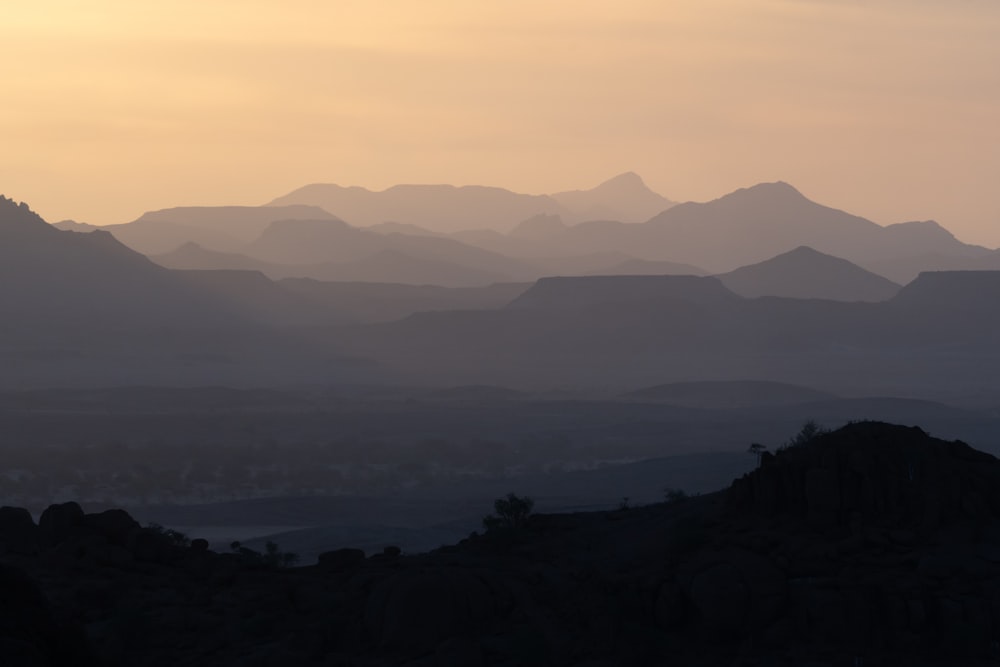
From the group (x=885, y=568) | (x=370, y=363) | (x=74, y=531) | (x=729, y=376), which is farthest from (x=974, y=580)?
(x=370, y=363)

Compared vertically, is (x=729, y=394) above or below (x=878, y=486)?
above

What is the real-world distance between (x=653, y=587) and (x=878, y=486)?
5.07m

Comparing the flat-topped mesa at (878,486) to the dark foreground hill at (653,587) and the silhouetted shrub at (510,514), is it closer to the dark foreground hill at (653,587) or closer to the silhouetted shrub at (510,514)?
the dark foreground hill at (653,587)

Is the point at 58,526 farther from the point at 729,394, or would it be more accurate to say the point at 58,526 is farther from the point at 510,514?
the point at 729,394

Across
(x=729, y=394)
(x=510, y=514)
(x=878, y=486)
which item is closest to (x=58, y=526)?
(x=510, y=514)

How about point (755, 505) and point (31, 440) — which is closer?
point (755, 505)

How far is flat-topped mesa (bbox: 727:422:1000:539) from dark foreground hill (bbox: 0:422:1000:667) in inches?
1.5

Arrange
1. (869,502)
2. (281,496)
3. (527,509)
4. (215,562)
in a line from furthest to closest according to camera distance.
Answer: (281,496)
(527,509)
(215,562)
(869,502)

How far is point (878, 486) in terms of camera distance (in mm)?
29766

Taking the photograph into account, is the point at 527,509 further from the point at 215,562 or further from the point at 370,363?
the point at 370,363

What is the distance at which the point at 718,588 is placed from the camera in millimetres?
27219

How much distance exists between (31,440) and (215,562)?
279ft

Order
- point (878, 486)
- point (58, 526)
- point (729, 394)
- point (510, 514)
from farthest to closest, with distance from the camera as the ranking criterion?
point (729, 394) → point (510, 514) → point (58, 526) → point (878, 486)

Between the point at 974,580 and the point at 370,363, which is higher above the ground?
the point at 370,363
